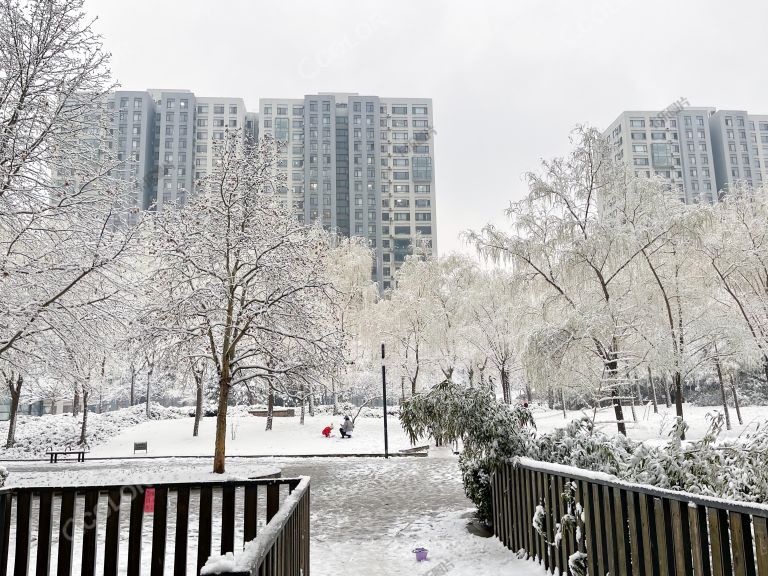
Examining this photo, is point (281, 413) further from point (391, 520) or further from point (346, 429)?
point (391, 520)

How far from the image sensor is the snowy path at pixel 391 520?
6875 mm

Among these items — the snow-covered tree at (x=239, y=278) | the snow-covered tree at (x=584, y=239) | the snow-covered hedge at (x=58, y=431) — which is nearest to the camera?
the snow-covered tree at (x=239, y=278)

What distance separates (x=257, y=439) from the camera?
2830 cm

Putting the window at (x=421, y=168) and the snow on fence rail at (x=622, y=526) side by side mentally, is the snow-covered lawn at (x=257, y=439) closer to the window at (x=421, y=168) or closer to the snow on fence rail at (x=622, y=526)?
the snow on fence rail at (x=622, y=526)

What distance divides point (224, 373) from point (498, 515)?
34.6 ft

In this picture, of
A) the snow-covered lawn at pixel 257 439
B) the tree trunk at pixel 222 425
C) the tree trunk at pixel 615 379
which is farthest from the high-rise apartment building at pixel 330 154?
the tree trunk at pixel 222 425

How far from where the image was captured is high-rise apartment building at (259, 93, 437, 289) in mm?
103875

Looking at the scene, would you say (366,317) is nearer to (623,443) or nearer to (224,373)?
(224,373)

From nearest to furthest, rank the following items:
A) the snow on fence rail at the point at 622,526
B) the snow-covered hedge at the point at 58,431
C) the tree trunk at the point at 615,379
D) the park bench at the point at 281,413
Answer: the snow on fence rail at the point at 622,526 → the tree trunk at the point at 615,379 → the snow-covered hedge at the point at 58,431 → the park bench at the point at 281,413

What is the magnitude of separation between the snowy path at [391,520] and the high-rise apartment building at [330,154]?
3356 inches

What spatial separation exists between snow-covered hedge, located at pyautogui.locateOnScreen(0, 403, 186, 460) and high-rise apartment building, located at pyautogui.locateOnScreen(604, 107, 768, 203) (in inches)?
3536

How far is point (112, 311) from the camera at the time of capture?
1355 centimetres

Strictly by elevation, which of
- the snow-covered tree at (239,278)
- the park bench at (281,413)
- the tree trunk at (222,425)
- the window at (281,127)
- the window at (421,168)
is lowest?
the park bench at (281,413)

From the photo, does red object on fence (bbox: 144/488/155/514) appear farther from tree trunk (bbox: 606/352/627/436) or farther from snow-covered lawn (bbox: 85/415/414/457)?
snow-covered lawn (bbox: 85/415/414/457)
